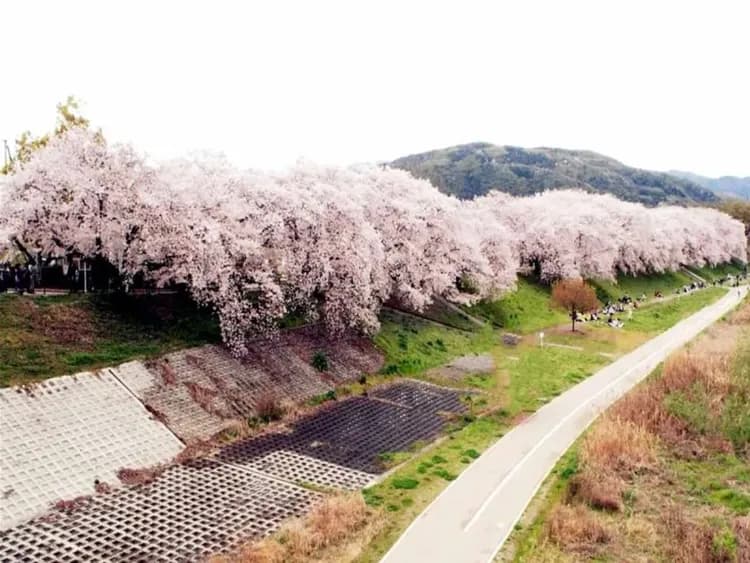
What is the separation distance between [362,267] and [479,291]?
18.1m

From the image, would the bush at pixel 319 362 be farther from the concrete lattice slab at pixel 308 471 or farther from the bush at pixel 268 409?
the concrete lattice slab at pixel 308 471

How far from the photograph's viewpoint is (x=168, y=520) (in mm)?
16750

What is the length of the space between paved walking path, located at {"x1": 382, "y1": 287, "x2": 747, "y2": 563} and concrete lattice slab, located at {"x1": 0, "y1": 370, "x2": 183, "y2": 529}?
943 cm

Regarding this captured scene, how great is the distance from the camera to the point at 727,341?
40125 millimetres

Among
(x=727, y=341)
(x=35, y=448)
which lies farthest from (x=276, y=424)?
(x=727, y=341)

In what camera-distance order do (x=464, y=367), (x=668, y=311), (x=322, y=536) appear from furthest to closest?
(x=668, y=311), (x=464, y=367), (x=322, y=536)

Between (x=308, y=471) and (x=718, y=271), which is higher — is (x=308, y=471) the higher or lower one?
the higher one

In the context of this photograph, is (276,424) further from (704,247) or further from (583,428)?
(704,247)

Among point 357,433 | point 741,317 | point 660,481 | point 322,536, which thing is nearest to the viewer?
point 322,536

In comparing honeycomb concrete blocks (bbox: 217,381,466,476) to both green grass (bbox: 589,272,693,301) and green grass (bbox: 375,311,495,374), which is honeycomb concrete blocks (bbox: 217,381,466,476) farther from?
green grass (bbox: 589,272,693,301)

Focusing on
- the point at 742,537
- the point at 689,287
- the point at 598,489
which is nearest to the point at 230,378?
the point at 598,489

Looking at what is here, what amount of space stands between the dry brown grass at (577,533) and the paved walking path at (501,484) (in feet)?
3.54

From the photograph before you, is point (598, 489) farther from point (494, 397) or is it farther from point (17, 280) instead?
point (17, 280)

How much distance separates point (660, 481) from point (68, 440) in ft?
61.4
